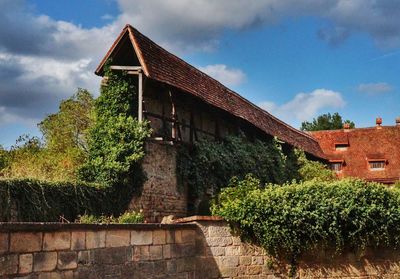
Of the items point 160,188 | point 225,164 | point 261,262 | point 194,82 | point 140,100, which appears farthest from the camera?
point 194,82

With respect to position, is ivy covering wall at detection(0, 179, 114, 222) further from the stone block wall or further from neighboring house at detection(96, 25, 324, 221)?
the stone block wall

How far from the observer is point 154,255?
8.35 metres

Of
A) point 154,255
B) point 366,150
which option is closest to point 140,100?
point 154,255

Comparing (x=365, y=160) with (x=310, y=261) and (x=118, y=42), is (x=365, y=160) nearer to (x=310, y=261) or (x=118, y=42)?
(x=118, y=42)

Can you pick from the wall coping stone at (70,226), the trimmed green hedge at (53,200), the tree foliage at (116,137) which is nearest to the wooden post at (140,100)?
the tree foliage at (116,137)

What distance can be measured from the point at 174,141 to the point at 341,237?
806 cm

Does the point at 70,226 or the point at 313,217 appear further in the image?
the point at 313,217

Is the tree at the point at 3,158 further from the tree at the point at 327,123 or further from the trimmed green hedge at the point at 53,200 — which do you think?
the tree at the point at 327,123

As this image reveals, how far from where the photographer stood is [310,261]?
10.4 m

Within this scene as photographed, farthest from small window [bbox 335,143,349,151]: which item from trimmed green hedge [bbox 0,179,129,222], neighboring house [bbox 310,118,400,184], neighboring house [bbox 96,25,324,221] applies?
trimmed green hedge [bbox 0,179,129,222]

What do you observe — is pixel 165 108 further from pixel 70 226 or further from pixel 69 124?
pixel 70 226

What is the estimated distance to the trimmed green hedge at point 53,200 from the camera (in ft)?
39.8

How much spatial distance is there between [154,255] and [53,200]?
5630mm

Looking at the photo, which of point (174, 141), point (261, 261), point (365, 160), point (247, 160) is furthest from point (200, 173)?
point (365, 160)
